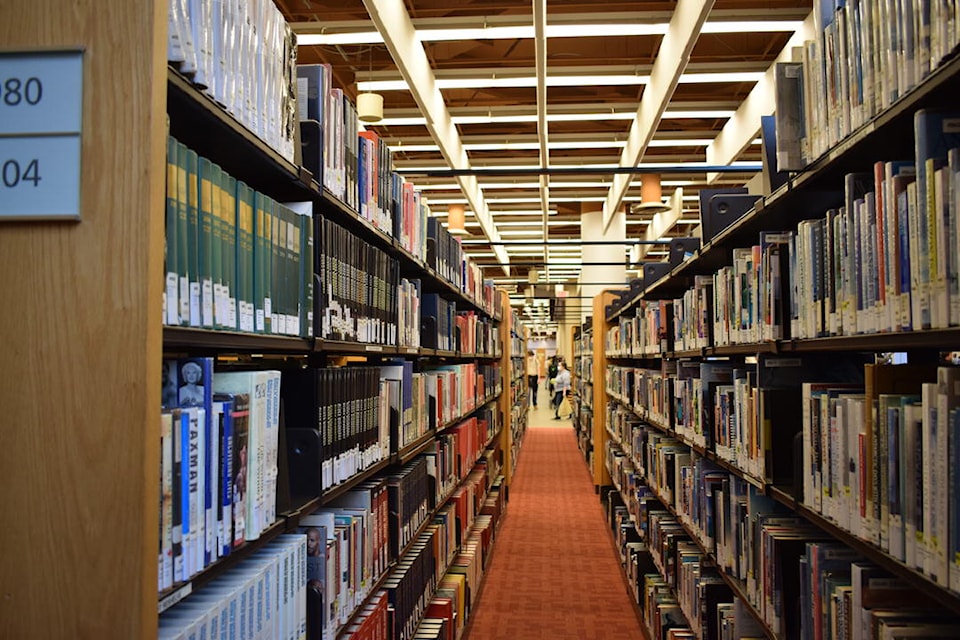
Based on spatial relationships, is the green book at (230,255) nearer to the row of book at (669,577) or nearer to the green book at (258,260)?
the green book at (258,260)

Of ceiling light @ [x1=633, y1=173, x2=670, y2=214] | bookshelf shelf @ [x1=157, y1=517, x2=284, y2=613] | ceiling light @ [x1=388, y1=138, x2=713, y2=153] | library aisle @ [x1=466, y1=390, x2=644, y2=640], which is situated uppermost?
ceiling light @ [x1=388, y1=138, x2=713, y2=153]

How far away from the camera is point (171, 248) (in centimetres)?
120

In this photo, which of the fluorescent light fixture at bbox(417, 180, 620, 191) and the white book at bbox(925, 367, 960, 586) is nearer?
the white book at bbox(925, 367, 960, 586)

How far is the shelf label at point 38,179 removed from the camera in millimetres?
1062

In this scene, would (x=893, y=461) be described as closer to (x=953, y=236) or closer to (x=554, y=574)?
(x=953, y=236)

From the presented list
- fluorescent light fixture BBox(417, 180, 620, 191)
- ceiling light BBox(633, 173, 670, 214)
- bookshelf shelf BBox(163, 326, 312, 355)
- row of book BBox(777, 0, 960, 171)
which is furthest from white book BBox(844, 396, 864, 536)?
fluorescent light fixture BBox(417, 180, 620, 191)

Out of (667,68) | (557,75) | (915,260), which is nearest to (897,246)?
(915,260)

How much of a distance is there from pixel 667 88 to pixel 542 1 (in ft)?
5.32

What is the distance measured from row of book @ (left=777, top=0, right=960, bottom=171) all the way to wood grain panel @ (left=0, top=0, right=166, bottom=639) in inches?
49.5

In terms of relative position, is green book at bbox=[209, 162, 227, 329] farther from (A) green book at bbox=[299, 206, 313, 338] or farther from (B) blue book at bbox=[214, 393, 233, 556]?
(A) green book at bbox=[299, 206, 313, 338]

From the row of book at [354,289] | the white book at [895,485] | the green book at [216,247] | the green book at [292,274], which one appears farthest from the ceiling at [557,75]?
the white book at [895,485]

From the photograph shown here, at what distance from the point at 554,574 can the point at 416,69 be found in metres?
3.83

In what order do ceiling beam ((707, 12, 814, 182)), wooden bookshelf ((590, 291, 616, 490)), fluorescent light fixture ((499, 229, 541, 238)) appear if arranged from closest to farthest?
ceiling beam ((707, 12, 814, 182)), wooden bookshelf ((590, 291, 616, 490)), fluorescent light fixture ((499, 229, 541, 238))

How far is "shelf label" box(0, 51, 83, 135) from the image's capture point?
107cm
